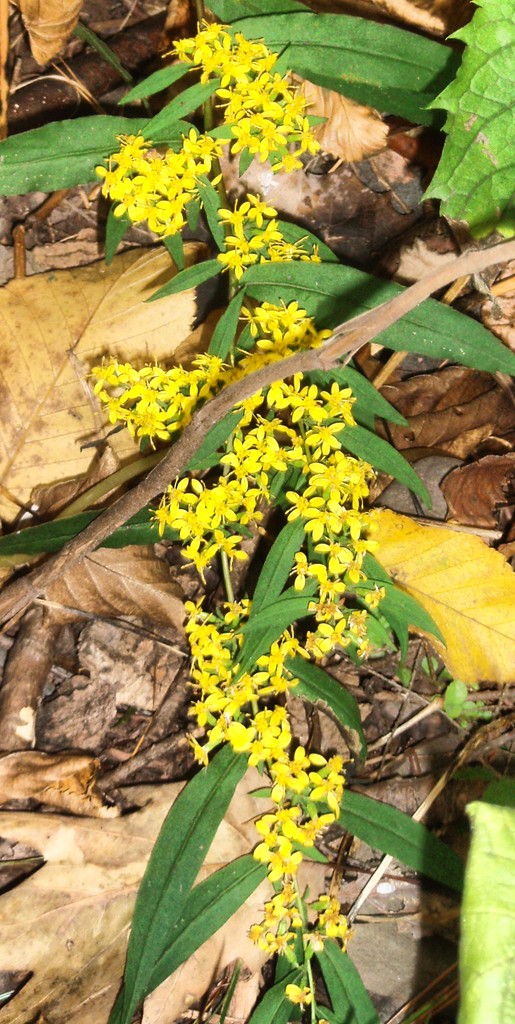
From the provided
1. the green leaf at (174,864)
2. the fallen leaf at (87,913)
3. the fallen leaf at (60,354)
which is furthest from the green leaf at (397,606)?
the fallen leaf at (60,354)

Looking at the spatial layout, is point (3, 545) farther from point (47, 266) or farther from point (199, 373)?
point (47, 266)

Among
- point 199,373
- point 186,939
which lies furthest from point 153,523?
point 186,939

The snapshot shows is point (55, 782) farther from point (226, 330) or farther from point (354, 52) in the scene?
point (354, 52)

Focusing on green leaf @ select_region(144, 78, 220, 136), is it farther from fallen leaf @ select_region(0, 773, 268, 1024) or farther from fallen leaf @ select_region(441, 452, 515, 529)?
fallen leaf @ select_region(0, 773, 268, 1024)

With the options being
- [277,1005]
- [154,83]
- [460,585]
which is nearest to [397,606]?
[460,585]

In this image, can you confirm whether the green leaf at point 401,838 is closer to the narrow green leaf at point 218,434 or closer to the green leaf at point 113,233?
the narrow green leaf at point 218,434

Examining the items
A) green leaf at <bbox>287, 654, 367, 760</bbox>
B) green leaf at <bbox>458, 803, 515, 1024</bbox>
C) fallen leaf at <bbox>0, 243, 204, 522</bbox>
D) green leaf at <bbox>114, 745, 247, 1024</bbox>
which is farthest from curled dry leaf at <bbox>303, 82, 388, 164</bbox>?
green leaf at <bbox>458, 803, 515, 1024</bbox>
